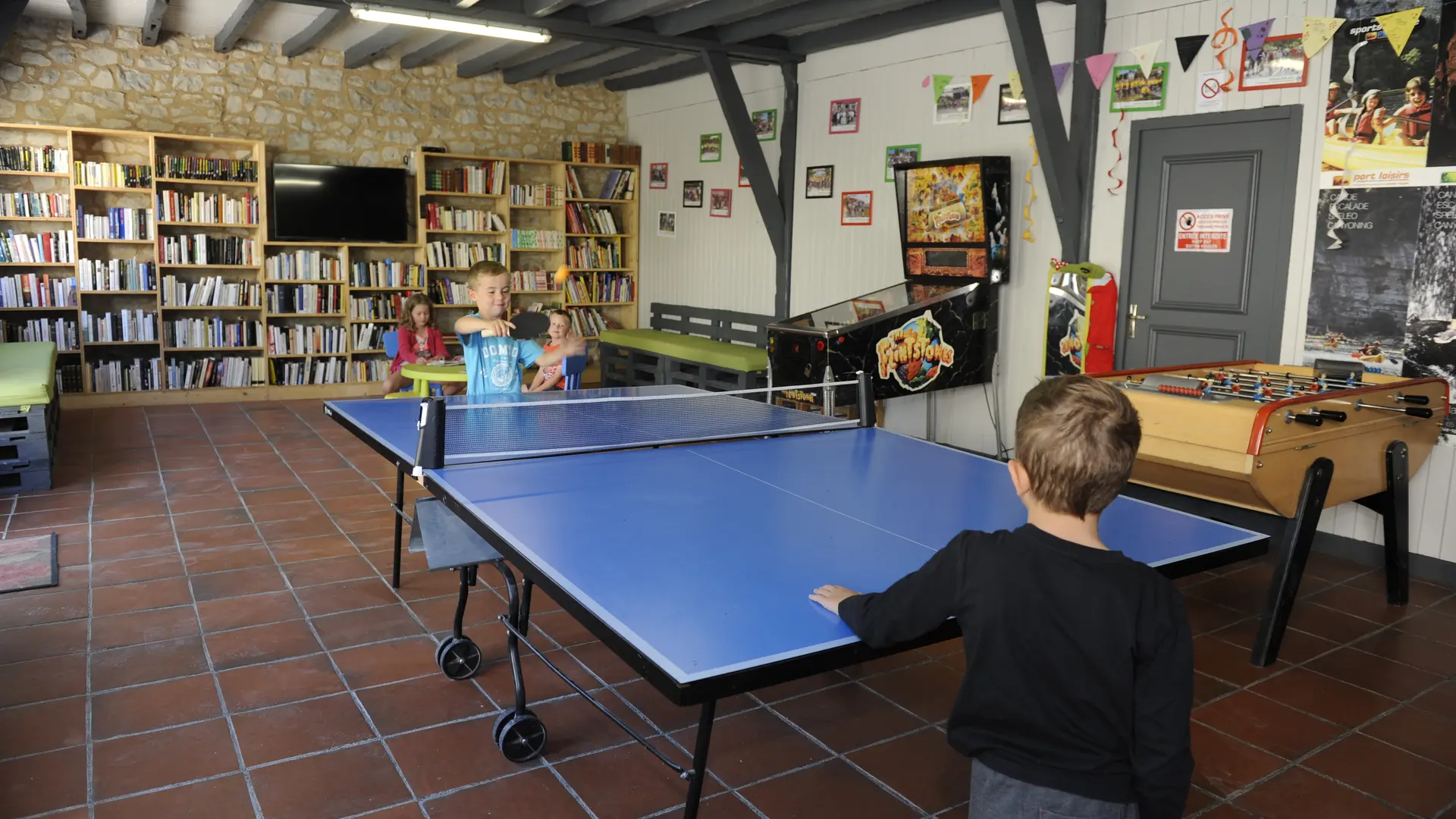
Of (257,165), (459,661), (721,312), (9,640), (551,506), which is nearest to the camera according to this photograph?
(551,506)

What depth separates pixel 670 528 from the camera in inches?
81.7

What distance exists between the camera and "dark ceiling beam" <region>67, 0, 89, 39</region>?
6629 millimetres

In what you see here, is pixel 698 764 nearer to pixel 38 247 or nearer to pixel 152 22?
pixel 152 22

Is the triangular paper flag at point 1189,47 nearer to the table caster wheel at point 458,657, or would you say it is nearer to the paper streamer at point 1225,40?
the paper streamer at point 1225,40

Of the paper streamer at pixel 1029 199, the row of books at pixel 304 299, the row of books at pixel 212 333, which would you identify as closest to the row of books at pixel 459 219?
the row of books at pixel 304 299

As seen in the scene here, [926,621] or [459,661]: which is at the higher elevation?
[926,621]

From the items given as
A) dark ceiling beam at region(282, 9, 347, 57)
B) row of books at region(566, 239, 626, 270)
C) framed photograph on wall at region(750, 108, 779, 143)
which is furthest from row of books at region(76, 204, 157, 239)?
framed photograph on wall at region(750, 108, 779, 143)

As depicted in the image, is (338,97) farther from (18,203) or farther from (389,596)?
(389,596)

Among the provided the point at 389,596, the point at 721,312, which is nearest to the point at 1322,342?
the point at 389,596

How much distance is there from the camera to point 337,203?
27.4 feet

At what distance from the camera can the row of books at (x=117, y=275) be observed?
7.49 m

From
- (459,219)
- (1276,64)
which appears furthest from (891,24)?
(459,219)

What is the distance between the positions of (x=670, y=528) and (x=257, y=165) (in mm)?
7393

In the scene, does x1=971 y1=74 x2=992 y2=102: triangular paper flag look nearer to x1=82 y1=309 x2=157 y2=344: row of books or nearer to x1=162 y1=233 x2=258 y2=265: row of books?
x1=162 y1=233 x2=258 y2=265: row of books
